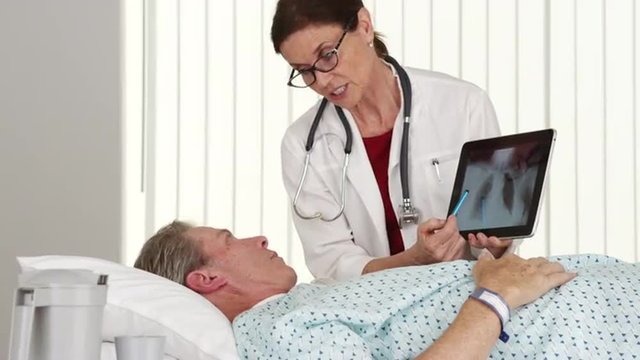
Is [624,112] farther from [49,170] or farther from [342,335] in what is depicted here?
[342,335]

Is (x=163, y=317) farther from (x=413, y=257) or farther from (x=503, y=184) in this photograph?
(x=503, y=184)

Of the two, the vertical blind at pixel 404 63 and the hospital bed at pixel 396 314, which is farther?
the vertical blind at pixel 404 63

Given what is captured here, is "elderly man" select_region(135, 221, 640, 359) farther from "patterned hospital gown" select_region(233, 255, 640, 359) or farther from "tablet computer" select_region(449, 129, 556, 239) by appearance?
"tablet computer" select_region(449, 129, 556, 239)

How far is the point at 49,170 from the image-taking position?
11.4 ft

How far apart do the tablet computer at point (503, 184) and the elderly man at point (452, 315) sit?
0.20m

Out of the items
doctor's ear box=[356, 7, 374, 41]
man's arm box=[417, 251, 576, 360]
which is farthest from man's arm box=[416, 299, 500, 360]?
doctor's ear box=[356, 7, 374, 41]

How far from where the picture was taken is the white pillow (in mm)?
1841

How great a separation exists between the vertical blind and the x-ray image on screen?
1329 millimetres

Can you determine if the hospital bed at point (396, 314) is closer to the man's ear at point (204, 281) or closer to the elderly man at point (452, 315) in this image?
the elderly man at point (452, 315)

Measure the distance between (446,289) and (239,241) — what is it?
19.2 inches

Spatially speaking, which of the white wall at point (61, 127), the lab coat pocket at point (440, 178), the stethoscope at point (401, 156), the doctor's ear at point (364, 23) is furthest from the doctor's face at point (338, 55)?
the white wall at point (61, 127)

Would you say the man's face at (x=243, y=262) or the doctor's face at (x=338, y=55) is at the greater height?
the doctor's face at (x=338, y=55)

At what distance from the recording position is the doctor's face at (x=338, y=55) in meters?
2.29

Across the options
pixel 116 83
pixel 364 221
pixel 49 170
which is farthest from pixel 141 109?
pixel 364 221
